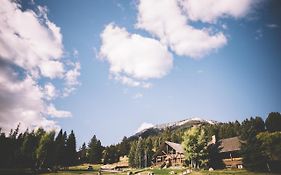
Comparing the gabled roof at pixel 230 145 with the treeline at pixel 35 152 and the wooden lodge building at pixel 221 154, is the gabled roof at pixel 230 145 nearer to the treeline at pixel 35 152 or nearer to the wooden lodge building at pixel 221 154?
the wooden lodge building at pixel 221 154

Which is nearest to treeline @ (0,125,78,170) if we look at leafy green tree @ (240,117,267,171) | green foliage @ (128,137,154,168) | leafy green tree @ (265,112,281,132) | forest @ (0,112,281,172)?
forest @ (0,112,281,172)

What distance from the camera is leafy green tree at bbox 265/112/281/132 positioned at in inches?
4076

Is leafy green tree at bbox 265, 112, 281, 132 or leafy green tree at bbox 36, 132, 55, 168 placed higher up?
leafy green tree at bbox 265, 112, 281, 132

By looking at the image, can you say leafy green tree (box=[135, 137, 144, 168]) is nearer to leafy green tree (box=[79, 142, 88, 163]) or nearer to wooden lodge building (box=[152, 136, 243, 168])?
wooden lodge building (box=[152, 136, 243, 168])

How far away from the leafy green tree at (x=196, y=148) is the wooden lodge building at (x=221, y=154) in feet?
24.2

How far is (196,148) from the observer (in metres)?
60.9

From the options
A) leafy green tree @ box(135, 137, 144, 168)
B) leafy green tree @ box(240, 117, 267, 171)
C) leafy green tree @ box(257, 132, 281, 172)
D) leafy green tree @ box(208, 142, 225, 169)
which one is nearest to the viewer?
leafy green tree @ box(240, 117, 267, 171)

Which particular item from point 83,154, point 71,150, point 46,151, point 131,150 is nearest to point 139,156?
point 131,150

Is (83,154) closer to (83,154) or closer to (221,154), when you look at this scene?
(83,154)

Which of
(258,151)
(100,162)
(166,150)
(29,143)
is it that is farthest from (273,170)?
(100,162)

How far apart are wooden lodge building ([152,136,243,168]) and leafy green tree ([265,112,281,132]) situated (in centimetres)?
4350

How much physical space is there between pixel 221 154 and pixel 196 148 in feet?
33.2

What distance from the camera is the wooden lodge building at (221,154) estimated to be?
209ft

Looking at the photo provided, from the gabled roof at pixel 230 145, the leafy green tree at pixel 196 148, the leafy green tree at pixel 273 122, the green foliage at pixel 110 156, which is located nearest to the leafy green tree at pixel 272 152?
the gabled roof at pixel 230 145
